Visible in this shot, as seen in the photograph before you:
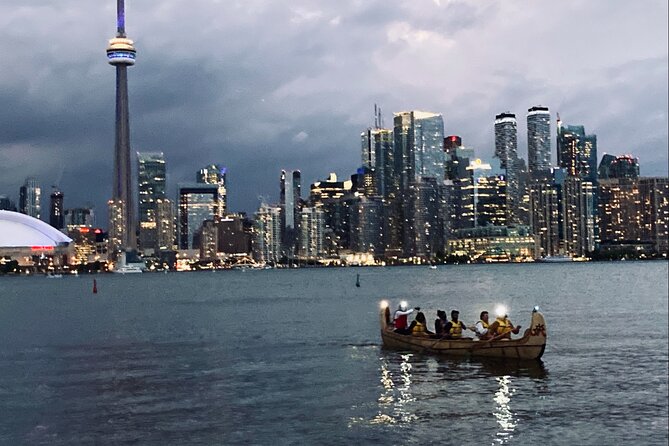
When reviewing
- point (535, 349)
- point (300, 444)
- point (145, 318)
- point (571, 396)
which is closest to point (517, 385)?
point (571, 396)

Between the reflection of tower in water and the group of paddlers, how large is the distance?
469 centimetres

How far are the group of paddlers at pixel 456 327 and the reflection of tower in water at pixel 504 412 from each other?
469 centimetres

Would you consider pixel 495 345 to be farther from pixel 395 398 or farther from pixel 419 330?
pixel 395 398

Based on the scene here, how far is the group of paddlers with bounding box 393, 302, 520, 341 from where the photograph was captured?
38.2 meters

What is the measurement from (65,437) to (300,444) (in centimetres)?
706

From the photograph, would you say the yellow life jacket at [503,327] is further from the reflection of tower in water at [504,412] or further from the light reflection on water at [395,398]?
the reflection of tower in water at [504,412]

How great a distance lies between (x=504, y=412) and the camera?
89.2 ft

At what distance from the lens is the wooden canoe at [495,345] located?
3719 centimetres

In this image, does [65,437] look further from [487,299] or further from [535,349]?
[487,299]

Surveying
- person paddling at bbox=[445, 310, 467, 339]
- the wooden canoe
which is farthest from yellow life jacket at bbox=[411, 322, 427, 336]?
person paddling at bbox=[445, 310, 467, 339]

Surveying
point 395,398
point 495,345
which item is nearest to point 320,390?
point 395,398

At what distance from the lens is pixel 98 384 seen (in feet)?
113

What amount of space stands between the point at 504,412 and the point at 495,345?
10.7 m

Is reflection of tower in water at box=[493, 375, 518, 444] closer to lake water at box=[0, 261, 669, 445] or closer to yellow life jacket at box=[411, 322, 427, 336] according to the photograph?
lake water at box=[0, 261, 669, 445]
